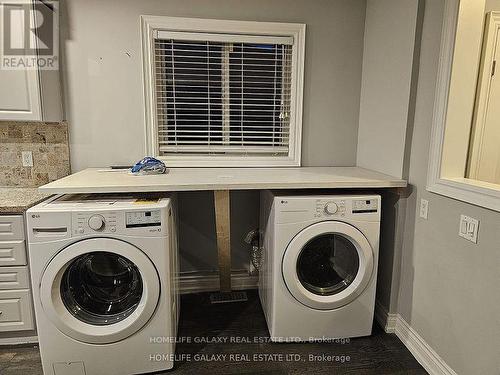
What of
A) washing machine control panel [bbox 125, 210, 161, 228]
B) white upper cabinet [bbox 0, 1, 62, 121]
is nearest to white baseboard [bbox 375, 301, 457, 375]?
washing machine control panel [bbox 125, 210, 161, 228]

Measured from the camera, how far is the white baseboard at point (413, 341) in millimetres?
1697

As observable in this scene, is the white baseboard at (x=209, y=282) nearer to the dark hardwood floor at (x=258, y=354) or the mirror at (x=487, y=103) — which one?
the dark hardwood floor at (x=258, y=354)

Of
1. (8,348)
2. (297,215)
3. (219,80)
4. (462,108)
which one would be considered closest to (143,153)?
(219,80)

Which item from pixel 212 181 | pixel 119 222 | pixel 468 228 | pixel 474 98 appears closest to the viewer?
pixel 468 228

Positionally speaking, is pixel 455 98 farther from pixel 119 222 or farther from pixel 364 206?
pixel 119 222

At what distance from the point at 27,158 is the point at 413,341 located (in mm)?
2844

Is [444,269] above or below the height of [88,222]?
below

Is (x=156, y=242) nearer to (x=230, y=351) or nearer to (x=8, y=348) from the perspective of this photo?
(x=230, y=351)

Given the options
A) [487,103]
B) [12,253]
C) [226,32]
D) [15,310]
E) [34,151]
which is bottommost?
[15,310]

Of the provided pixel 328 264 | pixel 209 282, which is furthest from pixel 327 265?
pixel 209 282

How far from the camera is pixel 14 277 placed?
185 centimetres

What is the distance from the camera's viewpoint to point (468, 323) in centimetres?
150

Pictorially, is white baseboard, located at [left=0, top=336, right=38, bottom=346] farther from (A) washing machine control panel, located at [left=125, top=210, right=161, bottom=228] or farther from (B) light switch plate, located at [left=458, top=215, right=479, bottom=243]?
(B) light switch plate, located at [left=458, top=215, right=479, bottom=243]

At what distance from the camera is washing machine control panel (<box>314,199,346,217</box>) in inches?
72.9
